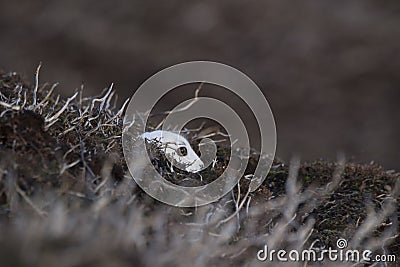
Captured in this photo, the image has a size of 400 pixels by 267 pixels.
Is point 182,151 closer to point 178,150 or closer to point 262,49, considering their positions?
point 178,150

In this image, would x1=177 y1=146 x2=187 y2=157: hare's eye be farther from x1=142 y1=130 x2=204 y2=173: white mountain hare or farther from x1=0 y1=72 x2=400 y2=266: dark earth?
x1=0 y1=72 x2=400 y2=266: dark earth

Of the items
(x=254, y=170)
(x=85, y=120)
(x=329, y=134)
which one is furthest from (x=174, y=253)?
(x=329, y=134)

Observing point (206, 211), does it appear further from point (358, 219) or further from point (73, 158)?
point (358, 219)

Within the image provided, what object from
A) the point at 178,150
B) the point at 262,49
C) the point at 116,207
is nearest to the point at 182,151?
the point at 178,150

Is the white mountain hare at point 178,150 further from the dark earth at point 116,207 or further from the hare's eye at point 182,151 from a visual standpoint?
the dark earth at point 116,207

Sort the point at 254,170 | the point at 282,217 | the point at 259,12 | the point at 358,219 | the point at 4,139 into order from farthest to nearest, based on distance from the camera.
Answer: the point at 259,12 → the point at 254,170 → the point at 358,219 → the point at 282,217 → the point at 4,139

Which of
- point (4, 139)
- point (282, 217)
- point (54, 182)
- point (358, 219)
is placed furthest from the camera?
point (358, 219)
